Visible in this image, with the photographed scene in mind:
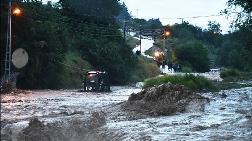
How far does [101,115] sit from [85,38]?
43.3m

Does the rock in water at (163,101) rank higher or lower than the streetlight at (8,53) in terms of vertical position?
lower

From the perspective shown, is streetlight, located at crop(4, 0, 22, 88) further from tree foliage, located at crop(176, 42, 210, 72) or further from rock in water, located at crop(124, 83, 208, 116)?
tree foliage, located at crop(176, 42, 210, 72)

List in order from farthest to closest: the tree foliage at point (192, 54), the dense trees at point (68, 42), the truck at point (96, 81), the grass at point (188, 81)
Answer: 1. the tree foliage at point (192, 54)
2. the dense trees at point (68, 42)
3. the truck at point (96, 81)
4. the grass at point (188, 81)

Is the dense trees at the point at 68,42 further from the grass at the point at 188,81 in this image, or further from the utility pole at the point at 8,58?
the grass at the point at 188,81

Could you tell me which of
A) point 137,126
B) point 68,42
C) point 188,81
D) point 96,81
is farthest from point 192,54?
point 137,126

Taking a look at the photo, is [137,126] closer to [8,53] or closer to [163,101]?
[163,101]

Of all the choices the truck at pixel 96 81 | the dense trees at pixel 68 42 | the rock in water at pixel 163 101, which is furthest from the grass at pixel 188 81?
the rock in water at pixel 163 101

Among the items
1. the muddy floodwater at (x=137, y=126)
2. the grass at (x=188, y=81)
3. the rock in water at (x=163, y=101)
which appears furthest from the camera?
the grass at (x=188, y=81)

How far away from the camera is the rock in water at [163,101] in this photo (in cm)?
2203

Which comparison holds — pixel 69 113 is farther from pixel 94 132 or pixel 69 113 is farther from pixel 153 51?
pixel 153 51

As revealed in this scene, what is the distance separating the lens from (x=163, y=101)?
950 inches

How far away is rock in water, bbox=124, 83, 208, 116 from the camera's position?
72.3ft

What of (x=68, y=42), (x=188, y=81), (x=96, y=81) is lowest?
(x=96, y=81)

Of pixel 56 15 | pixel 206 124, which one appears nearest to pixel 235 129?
pixel 206 124
